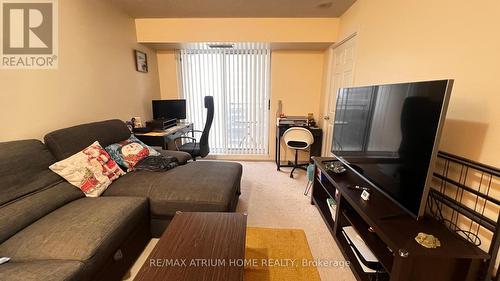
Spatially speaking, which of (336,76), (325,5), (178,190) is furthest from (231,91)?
(178,190)

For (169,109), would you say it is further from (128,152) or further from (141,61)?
(128,152)

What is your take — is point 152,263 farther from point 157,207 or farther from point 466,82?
point 466,82

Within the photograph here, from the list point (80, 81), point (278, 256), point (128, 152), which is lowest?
point (278, 256)

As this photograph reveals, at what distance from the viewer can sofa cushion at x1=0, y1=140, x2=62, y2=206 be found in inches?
55.2

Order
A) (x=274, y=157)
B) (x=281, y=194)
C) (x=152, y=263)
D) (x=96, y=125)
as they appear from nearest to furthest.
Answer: (x=152, y=263) < (x=96, y=125) < (x=281, y=194) < (x=274, y=157)

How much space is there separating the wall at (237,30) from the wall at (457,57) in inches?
51.2

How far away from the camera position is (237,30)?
10.6 ft

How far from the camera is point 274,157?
4238mm

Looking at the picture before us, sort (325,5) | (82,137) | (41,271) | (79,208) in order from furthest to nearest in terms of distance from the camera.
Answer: (325,5), (82,137), (79,208), (41,271)

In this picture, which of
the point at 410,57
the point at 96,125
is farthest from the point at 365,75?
the point at 96,125

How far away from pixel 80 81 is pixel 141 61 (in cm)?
124

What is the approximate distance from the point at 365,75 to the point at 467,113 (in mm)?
1273

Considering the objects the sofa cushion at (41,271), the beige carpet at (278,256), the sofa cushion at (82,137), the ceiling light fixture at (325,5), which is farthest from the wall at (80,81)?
the ceiling light fixture at (325,5)

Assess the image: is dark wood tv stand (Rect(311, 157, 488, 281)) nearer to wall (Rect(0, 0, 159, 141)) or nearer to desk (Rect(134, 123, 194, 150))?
desk (Rect(134, 123, 194, 150))
